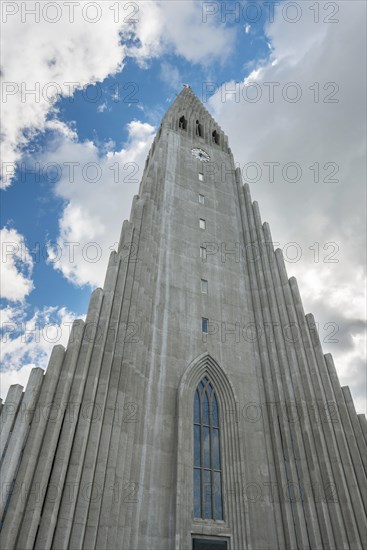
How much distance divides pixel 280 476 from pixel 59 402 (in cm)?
1210

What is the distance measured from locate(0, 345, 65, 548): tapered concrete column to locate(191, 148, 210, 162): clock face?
25428 mm

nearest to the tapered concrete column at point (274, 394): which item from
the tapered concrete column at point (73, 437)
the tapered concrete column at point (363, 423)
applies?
the tapered concrete column at point (363, 423)

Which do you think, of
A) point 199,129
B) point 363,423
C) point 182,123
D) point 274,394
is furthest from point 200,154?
point 363,423

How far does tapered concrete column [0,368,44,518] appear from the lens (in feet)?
49.4

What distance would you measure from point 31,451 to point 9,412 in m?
2.07

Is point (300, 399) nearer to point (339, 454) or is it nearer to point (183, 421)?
point (339, 454)

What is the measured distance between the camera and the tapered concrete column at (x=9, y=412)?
52.6ft

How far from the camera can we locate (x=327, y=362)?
24.6 meters

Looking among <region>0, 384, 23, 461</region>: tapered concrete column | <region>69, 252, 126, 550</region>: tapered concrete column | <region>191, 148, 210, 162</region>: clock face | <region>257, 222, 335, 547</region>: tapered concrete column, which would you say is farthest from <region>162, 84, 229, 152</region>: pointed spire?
<region>0, 384, 23, 461</region>: tapered concrete column

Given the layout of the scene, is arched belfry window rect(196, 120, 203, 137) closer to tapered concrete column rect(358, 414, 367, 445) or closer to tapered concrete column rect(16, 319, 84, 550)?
tapered concrete column rect(16, 319, 84, 550)

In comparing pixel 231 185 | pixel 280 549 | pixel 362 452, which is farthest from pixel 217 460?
pixel 231 185

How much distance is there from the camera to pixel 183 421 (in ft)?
67.5

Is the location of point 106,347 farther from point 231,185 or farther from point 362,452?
point 231,185

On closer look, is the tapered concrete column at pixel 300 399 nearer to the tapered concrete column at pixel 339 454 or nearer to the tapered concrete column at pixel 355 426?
the tapered concrete column at pixel 339 454
